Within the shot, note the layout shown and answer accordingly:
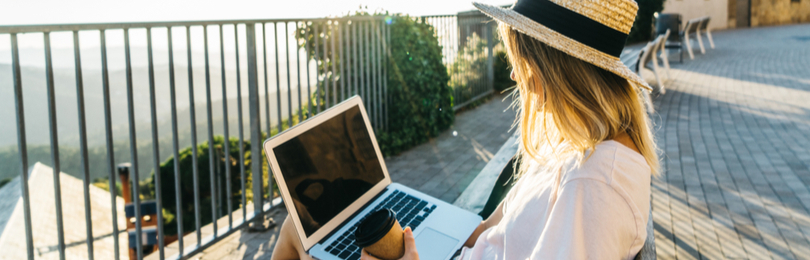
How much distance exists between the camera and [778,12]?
29.8 metres

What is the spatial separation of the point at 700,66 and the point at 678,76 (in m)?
2.01

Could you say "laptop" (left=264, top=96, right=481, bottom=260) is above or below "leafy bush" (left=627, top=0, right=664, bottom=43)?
below

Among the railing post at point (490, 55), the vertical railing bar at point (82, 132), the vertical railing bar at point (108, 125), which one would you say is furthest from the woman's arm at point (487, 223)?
the railing post at point (490, 55)

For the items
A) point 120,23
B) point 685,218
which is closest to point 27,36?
point 120,23

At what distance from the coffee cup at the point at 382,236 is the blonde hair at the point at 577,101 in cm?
40

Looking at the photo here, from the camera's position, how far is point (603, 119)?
1261 millimetres

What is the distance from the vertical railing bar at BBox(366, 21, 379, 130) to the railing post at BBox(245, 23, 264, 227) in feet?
5.77

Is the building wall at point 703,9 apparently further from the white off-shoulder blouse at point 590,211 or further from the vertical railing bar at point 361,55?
the white off-shoulder blouse at point 590,211

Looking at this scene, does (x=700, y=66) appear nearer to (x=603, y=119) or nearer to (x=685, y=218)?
(x=685, y=218)

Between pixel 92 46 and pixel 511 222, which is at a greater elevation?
pixel 92 46

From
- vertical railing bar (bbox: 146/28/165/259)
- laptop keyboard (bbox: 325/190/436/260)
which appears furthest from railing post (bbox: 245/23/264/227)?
laptop keyboard (bbox: 325/190/436/260)

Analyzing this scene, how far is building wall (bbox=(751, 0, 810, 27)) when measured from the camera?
2944 cm

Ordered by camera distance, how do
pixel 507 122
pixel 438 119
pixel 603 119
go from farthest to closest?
pixel 507 122 → pixel 438 119 → pixel 603 119

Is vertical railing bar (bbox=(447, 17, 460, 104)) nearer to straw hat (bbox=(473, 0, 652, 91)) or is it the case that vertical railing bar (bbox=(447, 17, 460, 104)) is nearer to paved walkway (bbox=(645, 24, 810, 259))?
paved walkway (bbox=(645, 24, 810, 259))
